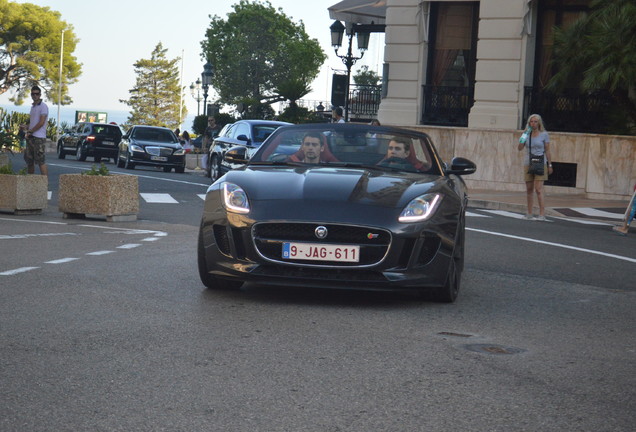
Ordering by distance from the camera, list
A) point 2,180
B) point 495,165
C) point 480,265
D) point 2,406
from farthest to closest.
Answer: point 495,165, point 2,180, point 480,265, point 2,406

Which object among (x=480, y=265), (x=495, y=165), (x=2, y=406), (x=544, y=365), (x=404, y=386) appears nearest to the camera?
(x=2, y=406)

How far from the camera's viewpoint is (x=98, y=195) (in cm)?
1634

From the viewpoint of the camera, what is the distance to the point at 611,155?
85.0 feet

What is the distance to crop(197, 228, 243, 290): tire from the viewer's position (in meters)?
8.25

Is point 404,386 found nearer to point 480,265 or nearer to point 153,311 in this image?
point 153,311

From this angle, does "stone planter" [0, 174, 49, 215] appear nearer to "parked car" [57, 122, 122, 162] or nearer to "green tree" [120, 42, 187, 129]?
"parked car" [57, 122, 122, 162]

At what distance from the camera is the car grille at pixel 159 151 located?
121ft

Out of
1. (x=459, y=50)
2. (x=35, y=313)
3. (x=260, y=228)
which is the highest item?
(x=459, y=50)

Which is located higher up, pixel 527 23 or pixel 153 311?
pixel 527 23

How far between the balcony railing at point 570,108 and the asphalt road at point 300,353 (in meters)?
18.3

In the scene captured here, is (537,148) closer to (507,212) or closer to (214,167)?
(507,212)

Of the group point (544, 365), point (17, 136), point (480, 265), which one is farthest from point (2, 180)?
point (544, 365)

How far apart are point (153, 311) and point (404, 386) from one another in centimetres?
252

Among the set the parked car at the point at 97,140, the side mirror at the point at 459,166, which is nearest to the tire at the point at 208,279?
the side mirror at the point at 459,166
